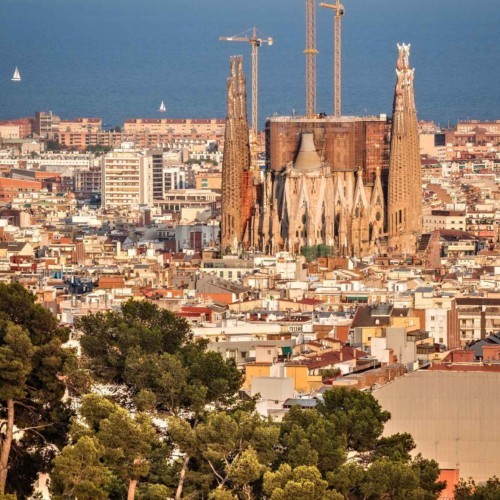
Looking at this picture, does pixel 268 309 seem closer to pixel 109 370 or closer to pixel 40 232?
pixel 109 370

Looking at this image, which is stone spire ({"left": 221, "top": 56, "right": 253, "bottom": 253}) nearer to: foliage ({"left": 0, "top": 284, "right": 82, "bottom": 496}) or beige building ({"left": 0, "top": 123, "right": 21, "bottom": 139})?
foliage ({"left": 0, "top": 284, "right": 82, "bottom": 496})

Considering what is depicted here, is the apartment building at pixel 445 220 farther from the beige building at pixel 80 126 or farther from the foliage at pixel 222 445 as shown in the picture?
the beige building at pixel 80 126

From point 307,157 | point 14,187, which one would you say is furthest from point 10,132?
point 307,157

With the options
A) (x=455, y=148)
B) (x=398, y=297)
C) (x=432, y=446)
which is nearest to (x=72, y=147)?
(x=455, y=148)

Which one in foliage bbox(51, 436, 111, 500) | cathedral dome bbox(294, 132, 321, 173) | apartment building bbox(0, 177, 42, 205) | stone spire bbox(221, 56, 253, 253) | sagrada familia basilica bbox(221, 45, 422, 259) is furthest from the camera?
apartment building bbox(0, 177, 42, 205)

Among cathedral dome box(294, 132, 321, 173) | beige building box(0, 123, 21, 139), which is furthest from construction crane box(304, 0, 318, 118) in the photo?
beige building box(0, 123, 21, 139)

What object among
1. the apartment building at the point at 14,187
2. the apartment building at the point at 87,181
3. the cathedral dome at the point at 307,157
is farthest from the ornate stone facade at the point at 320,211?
the apartment building at the point at 87,181

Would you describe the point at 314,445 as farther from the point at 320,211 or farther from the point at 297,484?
the point at 320,211
